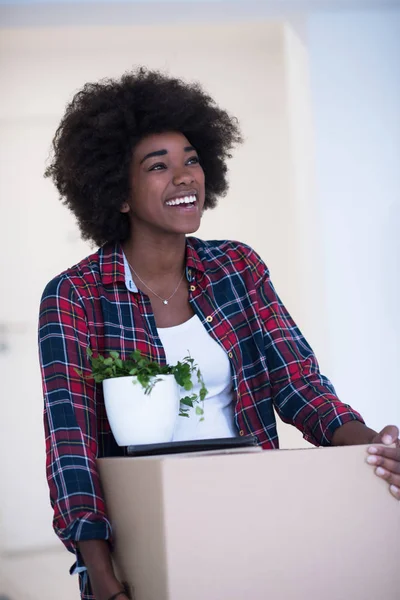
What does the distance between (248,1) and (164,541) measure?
9.25 feet

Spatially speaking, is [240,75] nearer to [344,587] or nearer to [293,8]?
[293,8]

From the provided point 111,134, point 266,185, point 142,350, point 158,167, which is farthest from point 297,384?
point 266,185

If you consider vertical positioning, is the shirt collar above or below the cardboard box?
above

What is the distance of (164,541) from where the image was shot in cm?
122

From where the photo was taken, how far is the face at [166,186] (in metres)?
1.84

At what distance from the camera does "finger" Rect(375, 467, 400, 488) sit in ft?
4.28

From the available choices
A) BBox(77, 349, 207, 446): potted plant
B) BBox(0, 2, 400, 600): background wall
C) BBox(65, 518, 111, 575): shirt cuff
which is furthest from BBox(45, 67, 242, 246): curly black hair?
BBox(0, 2, 400, 600): background wall

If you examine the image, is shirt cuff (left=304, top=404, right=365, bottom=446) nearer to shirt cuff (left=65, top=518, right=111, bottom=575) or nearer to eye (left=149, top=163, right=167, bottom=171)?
shirt cuff (left=65, top=518, right=111, bottom=575)

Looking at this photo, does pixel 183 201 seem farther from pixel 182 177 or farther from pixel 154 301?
pixel 154 301

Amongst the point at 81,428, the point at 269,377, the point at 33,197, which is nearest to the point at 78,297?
the point at 81,428

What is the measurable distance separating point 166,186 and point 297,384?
1.59ft

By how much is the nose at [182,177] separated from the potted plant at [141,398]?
497 millimetres

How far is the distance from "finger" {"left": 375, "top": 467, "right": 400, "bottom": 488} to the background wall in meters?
2.24

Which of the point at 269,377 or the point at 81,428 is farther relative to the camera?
the point at 269,377
